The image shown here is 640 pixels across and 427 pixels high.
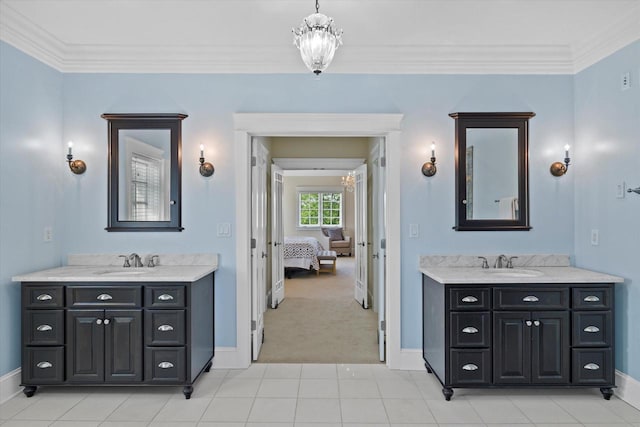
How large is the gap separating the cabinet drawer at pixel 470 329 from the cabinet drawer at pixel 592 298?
2.18ft

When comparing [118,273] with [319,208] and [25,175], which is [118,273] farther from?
[319,208]

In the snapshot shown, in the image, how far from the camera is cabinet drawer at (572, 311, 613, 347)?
300cm

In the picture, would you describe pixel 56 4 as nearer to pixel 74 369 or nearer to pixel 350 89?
pixel 350 89

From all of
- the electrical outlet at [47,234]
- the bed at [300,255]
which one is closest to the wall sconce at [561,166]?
the electrical outlet at [47,234]

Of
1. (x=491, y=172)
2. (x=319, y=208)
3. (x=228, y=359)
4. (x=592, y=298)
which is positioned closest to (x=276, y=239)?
(x=228, y=359)

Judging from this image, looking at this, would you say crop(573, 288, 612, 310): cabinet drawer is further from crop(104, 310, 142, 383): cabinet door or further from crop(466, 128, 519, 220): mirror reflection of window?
crop(104, 310, 142, 383): cabinet door

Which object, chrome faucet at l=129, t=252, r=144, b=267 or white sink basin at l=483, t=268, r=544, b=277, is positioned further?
chrome faucet at l=129, t=252, r=144, b=267

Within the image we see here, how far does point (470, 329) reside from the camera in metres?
3.01

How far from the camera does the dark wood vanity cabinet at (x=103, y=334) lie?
302 cm

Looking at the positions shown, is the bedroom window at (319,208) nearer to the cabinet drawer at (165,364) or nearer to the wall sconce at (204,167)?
→ the wall sconce at (204,167)

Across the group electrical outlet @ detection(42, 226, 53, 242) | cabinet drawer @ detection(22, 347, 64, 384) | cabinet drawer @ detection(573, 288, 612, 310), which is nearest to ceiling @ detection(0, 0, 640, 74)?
electrical outlet @ detection(42, 226, 53, 242)

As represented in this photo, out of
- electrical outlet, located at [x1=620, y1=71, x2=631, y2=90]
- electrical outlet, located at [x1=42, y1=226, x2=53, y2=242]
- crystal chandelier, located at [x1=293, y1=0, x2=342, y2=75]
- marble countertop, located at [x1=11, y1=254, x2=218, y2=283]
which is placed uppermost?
electrical outlet, located at [x1=620, y1=71, x2=631, y2=90]

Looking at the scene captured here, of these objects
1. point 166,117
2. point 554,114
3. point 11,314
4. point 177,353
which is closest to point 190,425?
point 177,353

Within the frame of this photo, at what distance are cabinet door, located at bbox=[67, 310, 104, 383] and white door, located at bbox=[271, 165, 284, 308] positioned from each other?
3.06m
